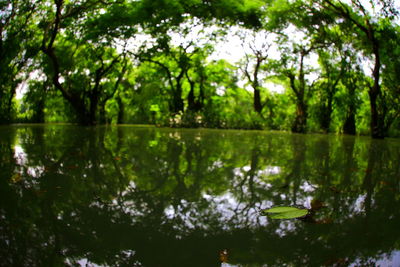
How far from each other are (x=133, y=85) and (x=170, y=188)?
21.6 m

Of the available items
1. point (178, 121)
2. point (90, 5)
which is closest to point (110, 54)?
point (90, 5)

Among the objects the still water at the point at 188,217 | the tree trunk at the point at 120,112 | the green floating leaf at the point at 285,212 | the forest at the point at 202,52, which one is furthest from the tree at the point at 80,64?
the green floating leaf at the point at 285,212

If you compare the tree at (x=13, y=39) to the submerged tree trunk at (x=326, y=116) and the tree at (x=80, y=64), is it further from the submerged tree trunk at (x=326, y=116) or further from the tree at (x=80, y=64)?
the submerged tree trunk at (x=326, y=116)

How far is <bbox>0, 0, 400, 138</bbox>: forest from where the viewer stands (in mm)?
11133

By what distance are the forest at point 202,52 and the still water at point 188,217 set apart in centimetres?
962

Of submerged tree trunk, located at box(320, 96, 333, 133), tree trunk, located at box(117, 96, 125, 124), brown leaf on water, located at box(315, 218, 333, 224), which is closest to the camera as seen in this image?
brown leaf on water, located at box(315, 218, 333, 224)

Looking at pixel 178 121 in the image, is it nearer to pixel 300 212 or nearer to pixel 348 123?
pixel 348 123

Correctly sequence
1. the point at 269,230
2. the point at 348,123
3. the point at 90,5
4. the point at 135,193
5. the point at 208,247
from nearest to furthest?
the point at 208,247 → the point at 269,230 → the point at 135,193 → the point at 90,5 → the point at 348,123

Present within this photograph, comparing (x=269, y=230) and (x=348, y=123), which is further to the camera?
(x=348, y=123)

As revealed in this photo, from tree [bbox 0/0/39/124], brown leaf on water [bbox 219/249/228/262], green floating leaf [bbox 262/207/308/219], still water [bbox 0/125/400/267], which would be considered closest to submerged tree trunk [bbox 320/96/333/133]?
still water [bbox 0/125/400/267]

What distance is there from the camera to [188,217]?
182cm

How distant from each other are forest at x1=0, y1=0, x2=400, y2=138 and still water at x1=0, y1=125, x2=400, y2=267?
31.6 feet

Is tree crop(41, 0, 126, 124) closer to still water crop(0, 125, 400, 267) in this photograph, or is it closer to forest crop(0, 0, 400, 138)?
forest crop(0, 0, 400, 138)

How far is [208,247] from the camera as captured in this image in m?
1.46
